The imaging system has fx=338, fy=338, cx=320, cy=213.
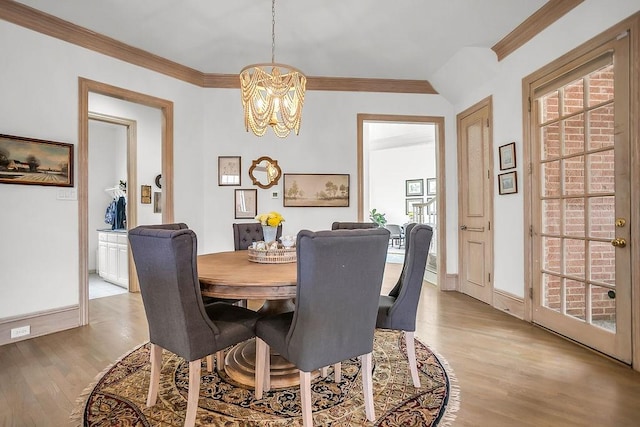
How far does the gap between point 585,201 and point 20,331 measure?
15.7ft

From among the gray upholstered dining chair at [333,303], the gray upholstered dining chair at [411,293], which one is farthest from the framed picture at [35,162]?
the gray upholstered dining chair at [411,293]

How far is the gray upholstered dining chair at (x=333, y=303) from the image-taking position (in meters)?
1.46

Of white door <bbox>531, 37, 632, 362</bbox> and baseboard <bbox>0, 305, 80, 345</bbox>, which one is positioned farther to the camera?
baseboard <bbox>0, 305, 80, 345</bbox>

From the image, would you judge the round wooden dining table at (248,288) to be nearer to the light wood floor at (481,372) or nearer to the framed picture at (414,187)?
the light wood floor at (481,372)

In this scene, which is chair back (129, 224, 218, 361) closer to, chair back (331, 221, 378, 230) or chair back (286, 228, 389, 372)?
chair back (286, 228, 389, 372)

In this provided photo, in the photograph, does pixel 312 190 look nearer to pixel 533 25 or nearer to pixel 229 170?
pixel 229 170

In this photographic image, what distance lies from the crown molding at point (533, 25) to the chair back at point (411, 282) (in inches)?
94.0

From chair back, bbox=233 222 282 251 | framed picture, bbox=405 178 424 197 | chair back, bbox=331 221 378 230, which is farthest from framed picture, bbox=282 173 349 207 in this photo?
framed picture, bbox=405 178 424 197

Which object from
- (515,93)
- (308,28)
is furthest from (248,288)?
(515,93)

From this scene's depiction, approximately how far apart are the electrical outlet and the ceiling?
276 centimetres

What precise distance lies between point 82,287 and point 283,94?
270 centimetres

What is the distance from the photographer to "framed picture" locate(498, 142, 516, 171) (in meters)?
3.48

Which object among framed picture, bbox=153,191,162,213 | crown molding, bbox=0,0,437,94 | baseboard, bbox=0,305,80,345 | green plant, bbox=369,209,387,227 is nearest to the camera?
baseboard, bbox=0,305,80,345

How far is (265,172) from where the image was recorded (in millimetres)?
4543
